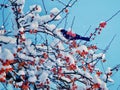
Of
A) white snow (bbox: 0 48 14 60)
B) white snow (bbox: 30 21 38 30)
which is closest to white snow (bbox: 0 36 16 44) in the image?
white snow (bbox: 0 48 14 60)

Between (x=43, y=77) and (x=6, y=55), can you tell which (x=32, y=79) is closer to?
(x=43, y=77)

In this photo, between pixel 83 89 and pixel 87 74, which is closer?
pixel 87 74

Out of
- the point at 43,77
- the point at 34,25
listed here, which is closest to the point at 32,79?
the point at 43,77

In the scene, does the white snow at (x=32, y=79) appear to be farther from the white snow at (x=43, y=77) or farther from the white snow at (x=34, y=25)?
the white snow at (x=34, y=25)

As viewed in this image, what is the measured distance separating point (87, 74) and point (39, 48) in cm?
126

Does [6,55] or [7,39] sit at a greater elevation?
[7,39]

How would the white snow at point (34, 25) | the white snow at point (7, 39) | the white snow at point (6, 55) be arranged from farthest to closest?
1. the white snow at point (34, 25)
2. the white snow at point (7, 39)
3. the white snow at point (6, 55)

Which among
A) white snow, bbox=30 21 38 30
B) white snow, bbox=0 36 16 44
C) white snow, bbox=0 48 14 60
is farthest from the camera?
white snow, bbox=30 21 38 30

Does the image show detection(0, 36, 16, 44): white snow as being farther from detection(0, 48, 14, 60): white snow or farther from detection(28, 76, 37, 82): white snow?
detection(28, 76, 37, 82): white snow

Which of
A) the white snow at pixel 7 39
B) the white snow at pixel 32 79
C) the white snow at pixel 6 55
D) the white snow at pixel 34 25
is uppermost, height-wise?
the white snow at pixel 34 25

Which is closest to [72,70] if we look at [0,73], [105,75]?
[105,75]

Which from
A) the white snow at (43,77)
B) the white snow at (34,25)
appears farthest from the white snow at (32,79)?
the white snow at (34,25)

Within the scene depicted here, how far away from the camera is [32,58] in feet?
18.4

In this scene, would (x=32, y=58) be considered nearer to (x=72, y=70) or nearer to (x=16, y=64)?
(x=16, y=64)
